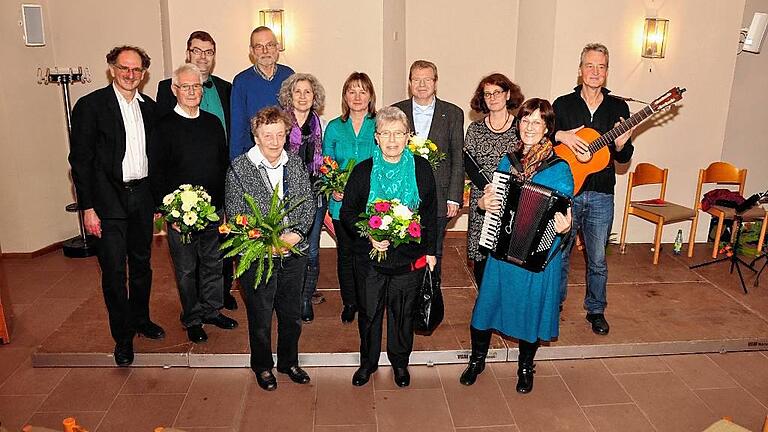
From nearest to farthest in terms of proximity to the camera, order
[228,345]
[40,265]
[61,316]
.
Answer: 1. [228,345]
2. [61,316]
3. [40,265]

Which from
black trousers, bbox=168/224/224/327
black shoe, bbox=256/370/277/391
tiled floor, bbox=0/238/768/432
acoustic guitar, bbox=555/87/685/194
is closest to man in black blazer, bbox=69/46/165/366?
black trousers, bbox=168/224/224/327

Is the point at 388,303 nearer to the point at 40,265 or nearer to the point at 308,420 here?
the point at 308,420

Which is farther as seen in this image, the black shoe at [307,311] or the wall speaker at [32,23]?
the wall speaker at [32,23]

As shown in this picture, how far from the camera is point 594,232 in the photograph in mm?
4660

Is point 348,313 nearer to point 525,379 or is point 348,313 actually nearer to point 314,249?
point 314,249

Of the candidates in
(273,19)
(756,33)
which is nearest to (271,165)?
(273,19)

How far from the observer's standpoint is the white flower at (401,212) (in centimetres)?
355

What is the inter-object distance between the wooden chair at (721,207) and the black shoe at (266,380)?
→ 179 inches

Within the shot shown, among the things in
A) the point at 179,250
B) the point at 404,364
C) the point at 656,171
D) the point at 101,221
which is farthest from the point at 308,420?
Answer: the point at 656,171

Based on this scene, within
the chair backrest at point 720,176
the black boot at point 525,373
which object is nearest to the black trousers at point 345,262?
the black boot at point 525,373

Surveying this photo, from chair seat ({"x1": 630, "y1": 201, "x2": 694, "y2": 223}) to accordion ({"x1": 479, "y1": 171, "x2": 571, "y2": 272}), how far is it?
123 inches

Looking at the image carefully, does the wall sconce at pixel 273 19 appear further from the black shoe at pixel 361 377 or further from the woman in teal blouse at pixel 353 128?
the black shoe at pixel 361 377

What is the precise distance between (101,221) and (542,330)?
2828 millimetres

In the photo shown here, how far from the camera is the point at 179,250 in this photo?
4285mm
